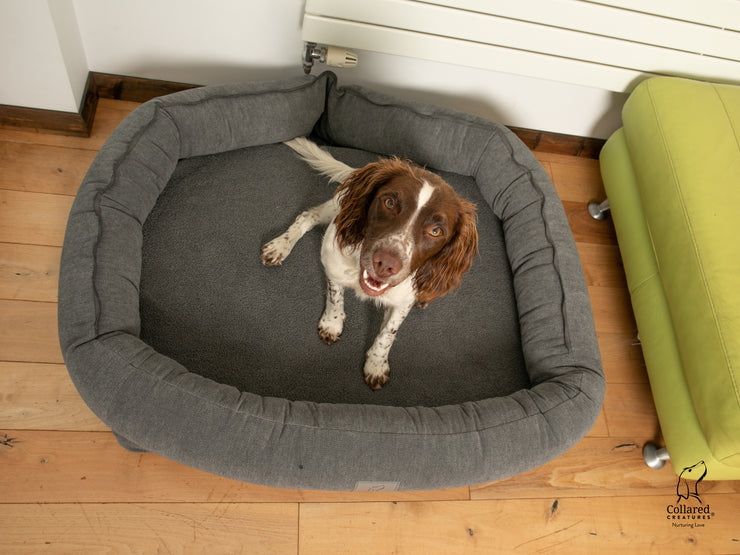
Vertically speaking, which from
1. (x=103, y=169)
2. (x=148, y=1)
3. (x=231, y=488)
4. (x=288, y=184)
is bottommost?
(x=231, y=488)

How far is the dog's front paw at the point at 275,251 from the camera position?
2.11 m

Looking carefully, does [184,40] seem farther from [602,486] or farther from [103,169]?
[602,486]

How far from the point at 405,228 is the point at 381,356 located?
0.62 metres

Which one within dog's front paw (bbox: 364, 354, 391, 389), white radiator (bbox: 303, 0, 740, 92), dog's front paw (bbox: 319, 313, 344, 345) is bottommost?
dog's front paw (bbox: 364, 354, 391, 389)

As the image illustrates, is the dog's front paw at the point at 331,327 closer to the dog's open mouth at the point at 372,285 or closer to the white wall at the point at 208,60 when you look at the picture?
the dog's open mouth at the point at 372,285

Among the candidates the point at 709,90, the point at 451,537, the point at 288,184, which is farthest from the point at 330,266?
the point at 709,90

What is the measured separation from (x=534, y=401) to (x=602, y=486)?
1.97 ft

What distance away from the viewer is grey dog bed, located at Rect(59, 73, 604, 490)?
1596mm

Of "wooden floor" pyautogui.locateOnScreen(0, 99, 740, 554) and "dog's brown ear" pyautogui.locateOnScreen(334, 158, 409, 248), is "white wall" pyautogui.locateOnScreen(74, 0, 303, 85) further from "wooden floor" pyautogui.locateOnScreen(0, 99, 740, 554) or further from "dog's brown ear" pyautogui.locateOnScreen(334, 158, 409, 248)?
"dog's brown ear" pyautogui.locateOnScreen(334, 158, 409, 248)

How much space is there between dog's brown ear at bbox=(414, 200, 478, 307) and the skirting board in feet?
4.52

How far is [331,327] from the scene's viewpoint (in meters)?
2.02

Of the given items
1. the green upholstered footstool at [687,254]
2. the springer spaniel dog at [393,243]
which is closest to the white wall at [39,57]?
the springer spaniel dog at [393,243]

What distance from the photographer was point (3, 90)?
213 centimetres
